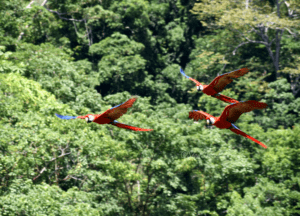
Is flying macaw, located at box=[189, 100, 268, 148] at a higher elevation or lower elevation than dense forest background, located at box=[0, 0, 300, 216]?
higher

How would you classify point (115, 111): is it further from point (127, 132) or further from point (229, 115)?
point (127, 132)

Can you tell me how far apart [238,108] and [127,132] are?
38.9 ft

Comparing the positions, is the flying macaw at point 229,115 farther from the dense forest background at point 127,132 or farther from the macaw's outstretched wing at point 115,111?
the dense forest background at point 127,132

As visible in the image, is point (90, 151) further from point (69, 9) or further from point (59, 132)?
point (69, 9)

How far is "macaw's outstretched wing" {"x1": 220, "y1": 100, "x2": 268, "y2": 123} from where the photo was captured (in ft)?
8.05

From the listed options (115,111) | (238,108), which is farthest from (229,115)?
(115,111)

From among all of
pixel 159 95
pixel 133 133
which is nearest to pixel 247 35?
pixel 159 95

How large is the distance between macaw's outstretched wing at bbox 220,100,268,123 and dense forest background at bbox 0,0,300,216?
7.98m

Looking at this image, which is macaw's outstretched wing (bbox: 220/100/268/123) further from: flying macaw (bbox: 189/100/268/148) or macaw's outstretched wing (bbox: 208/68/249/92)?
macaw's outstretched wing (bbox: 208/68/249/92)

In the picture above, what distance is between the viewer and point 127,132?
47.1 ft

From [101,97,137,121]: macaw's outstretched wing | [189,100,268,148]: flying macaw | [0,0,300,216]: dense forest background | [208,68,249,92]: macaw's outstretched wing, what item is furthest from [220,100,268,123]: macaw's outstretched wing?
[0,0,300,216]: dense forest background

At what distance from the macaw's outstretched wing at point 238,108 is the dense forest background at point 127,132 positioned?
7.98 m

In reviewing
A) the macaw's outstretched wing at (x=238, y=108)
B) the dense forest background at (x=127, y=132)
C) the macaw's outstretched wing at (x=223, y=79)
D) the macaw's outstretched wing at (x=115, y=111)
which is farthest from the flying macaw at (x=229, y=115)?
the dense forest background at (x=127, y=132)

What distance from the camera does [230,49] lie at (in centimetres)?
2442
